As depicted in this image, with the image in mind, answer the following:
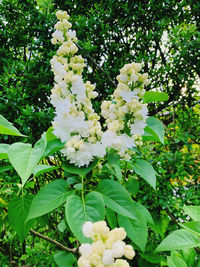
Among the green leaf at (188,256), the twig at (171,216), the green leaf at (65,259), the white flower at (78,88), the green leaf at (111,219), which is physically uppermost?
the white flower at (78,88)

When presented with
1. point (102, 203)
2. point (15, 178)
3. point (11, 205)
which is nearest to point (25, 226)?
point (11, 205)

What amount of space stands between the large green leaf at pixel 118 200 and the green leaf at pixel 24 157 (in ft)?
0.67

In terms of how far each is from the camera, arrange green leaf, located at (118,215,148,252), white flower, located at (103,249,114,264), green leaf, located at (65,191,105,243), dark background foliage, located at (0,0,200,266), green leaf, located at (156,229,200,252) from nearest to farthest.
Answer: white flower, located at (103,249,114,264) → green leaf, located at (65,191,105,243) → green leaf, located at (118,215,148,252) → green leaf, located at (156,229,200,252) → dark background foliage, located at (0,0,200,266)

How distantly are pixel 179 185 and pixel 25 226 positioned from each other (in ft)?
3.90

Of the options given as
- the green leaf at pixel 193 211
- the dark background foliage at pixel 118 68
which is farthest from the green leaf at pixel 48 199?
the dark background foliage at pixel 118 68

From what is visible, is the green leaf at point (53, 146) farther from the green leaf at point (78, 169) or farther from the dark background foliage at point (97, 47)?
the dark background foliage at point (97, 47)

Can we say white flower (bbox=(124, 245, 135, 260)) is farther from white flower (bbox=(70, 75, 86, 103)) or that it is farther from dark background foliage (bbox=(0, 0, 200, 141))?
dark background foliage (bbox=(0, 0, 200, 141))

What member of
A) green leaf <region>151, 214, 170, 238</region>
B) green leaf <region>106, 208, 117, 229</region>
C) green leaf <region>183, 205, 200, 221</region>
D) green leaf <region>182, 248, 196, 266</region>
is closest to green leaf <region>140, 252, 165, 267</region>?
green leaf <region>151, 214, 170, 238</region>

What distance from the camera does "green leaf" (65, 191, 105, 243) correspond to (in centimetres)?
54

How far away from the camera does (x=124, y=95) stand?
72 centimetres

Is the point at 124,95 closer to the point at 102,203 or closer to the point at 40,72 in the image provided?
the point at 102,203

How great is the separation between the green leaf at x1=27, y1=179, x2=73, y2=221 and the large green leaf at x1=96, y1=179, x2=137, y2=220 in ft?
0.33

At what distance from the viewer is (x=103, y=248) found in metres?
0.33

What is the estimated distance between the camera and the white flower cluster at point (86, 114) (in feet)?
2.30
